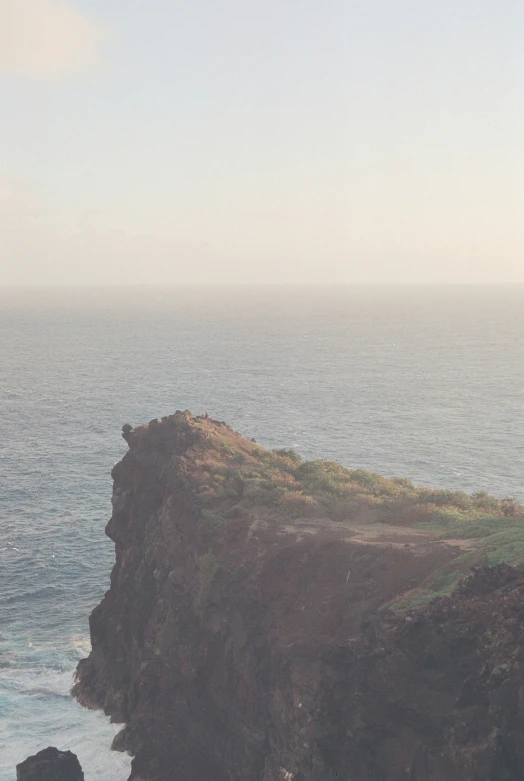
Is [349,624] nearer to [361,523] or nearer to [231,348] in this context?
[361,523]

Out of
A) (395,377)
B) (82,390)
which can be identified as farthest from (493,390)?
(82,390)

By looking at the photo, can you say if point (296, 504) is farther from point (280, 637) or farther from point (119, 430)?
point (119, 430)

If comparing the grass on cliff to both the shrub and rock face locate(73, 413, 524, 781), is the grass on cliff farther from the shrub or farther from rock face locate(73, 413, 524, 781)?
rock face locate(73, 413, 524, 781)

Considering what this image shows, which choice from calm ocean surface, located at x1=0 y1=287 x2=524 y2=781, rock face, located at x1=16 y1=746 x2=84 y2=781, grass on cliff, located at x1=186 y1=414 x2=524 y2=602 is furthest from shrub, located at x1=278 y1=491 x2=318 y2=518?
rock face, located at x1=16 y1=746 x2=84 y2=781

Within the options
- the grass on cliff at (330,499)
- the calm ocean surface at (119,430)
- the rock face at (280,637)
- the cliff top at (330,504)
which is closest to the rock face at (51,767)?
the calm ocean surface at (119,430)

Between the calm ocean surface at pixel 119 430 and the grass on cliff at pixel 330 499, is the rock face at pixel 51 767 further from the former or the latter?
the grass on cliff at pixel 330 499
